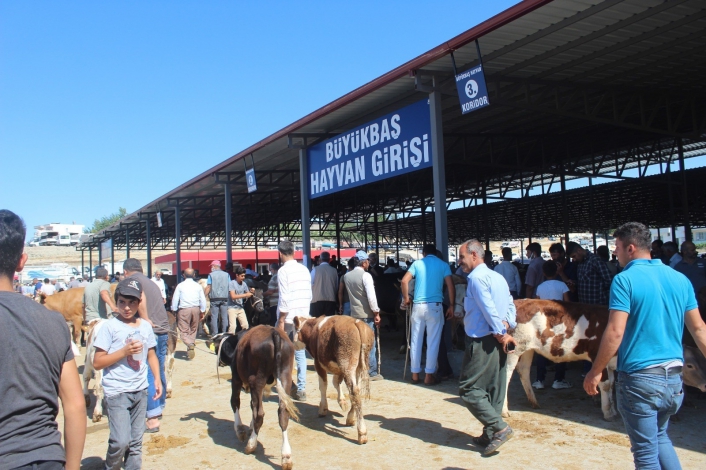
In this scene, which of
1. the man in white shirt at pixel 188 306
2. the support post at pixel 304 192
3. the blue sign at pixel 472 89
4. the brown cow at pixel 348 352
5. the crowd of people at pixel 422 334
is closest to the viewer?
the crowd of people at pixel 422 334

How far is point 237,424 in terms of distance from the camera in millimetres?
6152

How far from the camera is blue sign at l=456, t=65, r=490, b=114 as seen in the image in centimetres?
809

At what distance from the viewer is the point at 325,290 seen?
10.0 meters

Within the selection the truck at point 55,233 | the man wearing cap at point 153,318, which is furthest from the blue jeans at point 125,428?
the truck at point 55,233

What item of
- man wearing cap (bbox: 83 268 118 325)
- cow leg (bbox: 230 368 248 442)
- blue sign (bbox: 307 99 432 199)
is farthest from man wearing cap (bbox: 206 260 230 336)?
cow leg (bbox: 230 368 248 442)

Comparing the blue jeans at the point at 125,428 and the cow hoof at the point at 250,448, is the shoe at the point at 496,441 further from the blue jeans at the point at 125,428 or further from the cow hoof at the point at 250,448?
the blue jeans at the point at 125,428

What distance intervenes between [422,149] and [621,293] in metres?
6.23

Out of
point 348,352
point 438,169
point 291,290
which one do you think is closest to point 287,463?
point 348,352

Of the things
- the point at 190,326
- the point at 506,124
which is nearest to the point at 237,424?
the point at 190,326

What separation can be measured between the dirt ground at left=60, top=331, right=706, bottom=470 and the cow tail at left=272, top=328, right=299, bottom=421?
0.51 meters

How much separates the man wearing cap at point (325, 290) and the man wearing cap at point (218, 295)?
380cm

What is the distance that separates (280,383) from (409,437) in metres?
1.51

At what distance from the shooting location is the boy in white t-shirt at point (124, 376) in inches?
172

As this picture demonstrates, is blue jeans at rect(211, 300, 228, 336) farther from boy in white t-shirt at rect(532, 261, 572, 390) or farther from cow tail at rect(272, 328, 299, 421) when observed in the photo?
cow tail at rect(272, 328, 299, 421)
